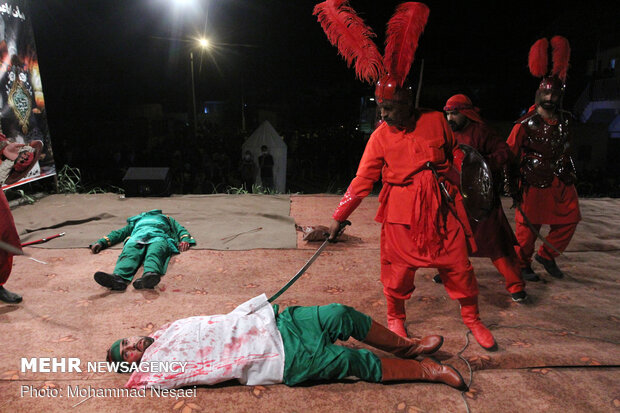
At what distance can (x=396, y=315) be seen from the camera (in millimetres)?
2465

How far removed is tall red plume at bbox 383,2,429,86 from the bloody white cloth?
4.87 ft

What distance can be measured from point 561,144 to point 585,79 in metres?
13.2

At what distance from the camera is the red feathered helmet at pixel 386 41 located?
7.14 feet

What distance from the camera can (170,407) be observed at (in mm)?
1872

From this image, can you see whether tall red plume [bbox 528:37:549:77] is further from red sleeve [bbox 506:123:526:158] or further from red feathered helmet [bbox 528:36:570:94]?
red sleeve [bbox 506:123:526:158]

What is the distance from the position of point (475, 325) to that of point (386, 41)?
5.48 feet

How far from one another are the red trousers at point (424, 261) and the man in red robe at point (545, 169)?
1.17m

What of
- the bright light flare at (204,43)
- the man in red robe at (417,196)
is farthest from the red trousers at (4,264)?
the bright light flare at (204,43)

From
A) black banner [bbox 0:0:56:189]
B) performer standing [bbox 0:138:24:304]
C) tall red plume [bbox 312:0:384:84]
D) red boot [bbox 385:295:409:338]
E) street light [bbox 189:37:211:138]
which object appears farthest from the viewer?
street light [bbox 189:37:211:138]

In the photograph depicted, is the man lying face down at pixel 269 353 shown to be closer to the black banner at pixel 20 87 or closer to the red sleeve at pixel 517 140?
the red sleeve at pixel 517 140

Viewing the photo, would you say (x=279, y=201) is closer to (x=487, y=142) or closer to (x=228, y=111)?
(x=487, y=142)

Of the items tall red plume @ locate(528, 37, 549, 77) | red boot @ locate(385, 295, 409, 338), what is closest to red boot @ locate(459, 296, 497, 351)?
red boot @ locate(385, 295, 409, 338)

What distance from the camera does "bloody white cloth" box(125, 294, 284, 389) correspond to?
1890 millimetres

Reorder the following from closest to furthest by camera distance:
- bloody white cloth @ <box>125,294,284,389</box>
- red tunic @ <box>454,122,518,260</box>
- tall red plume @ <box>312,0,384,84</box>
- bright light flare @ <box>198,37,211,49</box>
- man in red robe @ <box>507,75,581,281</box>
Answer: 1. bloody white cloth @ <box>125,294,284,389</box>
2. tall red plume @ <box>312,0,384,84</box>
3. red tunic @ <box>454,122,518,260</box>
4. man in red robe @ <box>507,75,581,281</box>
5. bright light flare @ <box>198,37,211,49</box>
